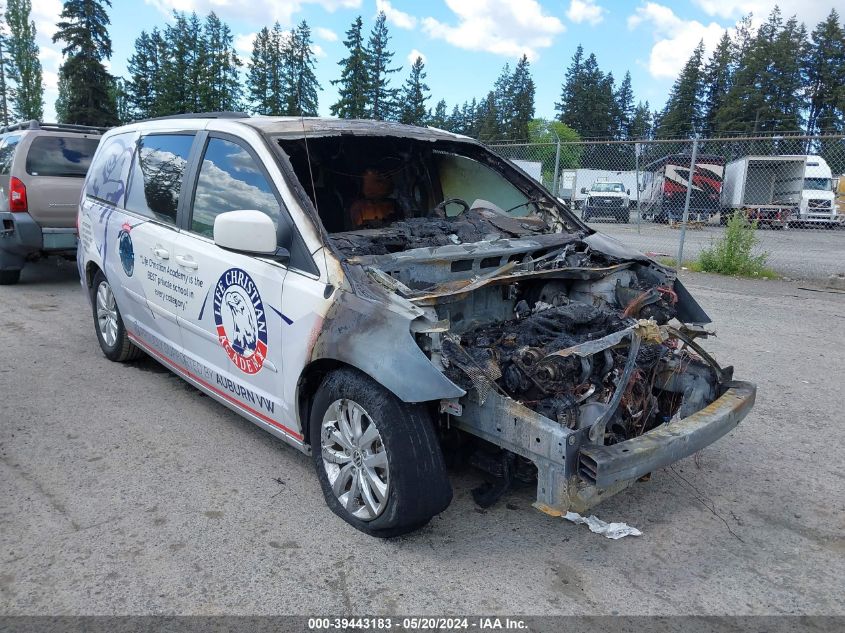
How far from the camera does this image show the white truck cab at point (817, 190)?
2300 centimetres

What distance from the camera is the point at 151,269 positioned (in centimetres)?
436

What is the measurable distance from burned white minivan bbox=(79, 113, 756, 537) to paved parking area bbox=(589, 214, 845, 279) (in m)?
8.75

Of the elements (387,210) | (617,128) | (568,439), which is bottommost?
(568,439)

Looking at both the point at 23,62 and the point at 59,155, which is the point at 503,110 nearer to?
the point at 23,62

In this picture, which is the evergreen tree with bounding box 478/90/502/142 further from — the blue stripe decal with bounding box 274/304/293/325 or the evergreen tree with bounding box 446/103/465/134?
the blue stripe decal with bounding box 274/304/293/325

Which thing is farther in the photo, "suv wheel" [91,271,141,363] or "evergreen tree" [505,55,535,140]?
"evergreen tree" [505,55,535,140]

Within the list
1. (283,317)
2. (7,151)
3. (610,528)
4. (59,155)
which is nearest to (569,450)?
(610,528)

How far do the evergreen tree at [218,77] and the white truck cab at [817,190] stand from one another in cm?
4427

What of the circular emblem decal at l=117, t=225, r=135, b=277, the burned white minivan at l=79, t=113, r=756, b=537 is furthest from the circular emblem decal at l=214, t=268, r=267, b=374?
the circular emblem decal at l=117, t=225, r=135, b=277

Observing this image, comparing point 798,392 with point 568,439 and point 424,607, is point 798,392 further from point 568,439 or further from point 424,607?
point 424,607

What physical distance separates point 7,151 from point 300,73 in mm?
59667

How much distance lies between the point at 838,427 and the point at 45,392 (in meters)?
5.77

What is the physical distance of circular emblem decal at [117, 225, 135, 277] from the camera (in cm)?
462

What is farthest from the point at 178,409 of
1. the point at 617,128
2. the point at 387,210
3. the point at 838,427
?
the point at 617,128
